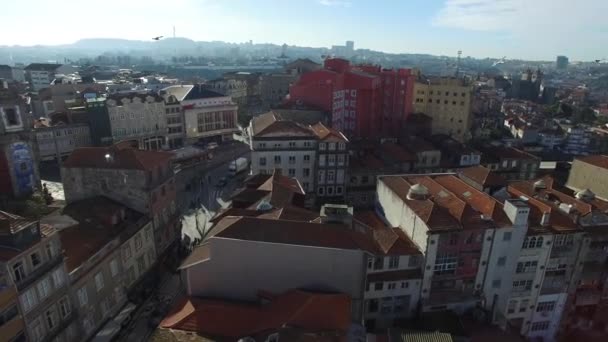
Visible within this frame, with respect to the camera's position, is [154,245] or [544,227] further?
[154,245]

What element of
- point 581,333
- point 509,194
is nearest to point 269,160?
point 509,194

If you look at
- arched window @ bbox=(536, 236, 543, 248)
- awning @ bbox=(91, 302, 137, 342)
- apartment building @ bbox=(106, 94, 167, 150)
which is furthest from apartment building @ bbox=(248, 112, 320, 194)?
apartment building @ bbox=(106, 94, 167, 150)

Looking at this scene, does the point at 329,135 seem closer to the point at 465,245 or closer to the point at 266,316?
the point at 465,245

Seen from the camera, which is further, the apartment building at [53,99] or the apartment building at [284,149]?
the apartment building at [53,99]

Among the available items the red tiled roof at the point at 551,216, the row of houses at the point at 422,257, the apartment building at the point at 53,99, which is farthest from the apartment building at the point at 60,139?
the red tiled roof at the point at 551,216

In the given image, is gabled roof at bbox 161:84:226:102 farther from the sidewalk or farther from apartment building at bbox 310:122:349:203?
the sidewalk

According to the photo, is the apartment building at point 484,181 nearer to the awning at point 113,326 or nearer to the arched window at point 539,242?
the arched window at point 539,242

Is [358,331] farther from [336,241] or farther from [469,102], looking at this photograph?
[469,102]
